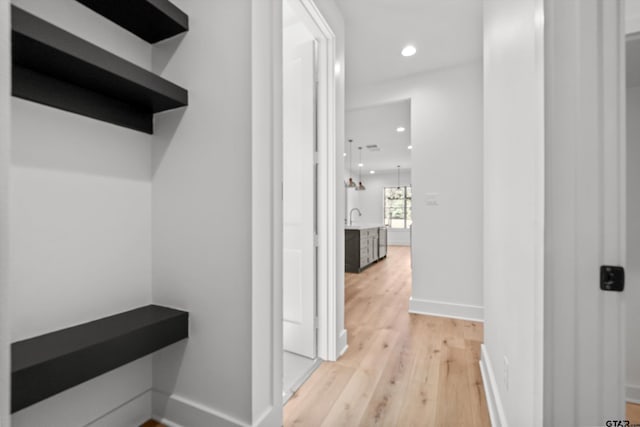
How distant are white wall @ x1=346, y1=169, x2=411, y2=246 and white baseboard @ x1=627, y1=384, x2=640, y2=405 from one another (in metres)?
9.01

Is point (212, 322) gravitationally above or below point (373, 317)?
above

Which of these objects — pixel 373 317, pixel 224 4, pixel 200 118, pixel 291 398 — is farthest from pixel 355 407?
pixel 224 4

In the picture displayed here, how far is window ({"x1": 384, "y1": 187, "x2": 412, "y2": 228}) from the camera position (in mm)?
10703

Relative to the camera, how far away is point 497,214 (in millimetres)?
1539

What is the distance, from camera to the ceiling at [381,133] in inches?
179

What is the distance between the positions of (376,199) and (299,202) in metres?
9.15

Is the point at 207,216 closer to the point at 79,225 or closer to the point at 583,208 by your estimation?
the point at 79,225

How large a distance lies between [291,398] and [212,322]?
737mm

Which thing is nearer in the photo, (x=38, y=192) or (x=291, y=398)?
(x=38, y=192)

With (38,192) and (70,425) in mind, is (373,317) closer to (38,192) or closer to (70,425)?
(70,425)

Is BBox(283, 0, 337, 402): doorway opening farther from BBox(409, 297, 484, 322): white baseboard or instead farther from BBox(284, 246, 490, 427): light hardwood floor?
BBox(409, 297, 484, 322): white baseboard

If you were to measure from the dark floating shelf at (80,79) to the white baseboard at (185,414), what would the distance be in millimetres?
1380

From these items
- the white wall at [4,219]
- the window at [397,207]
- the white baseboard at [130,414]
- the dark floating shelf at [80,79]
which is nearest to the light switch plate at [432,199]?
the dark floating shelf at [80,79]

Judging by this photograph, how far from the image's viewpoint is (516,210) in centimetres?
110
